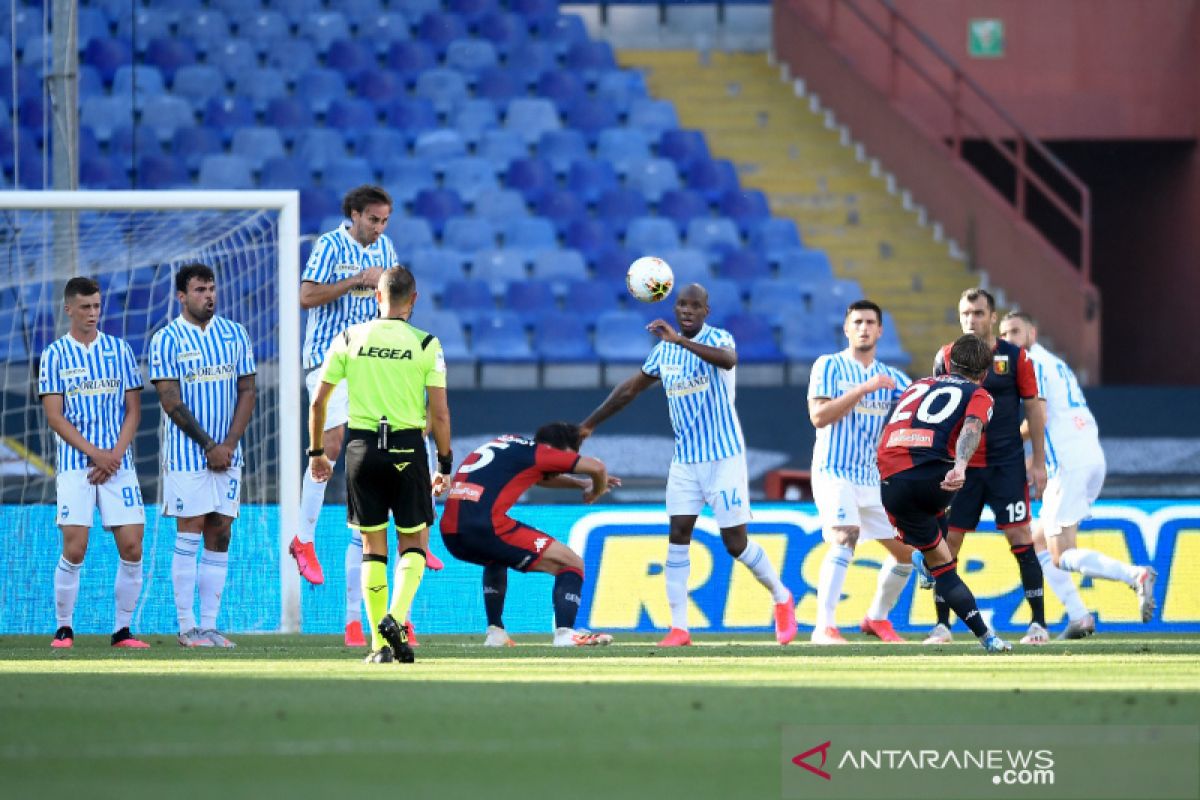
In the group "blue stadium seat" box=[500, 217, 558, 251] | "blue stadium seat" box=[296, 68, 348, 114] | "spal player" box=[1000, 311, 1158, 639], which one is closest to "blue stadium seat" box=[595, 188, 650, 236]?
"blue stadium seat" box=[500, 217, 558, 251]

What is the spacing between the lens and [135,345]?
13.0 meters

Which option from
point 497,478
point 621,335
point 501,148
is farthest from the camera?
point 501,148

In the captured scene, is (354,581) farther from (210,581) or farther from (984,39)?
(984,39)

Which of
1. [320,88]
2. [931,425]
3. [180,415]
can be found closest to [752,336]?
[320,88]

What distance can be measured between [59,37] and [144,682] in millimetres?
7297

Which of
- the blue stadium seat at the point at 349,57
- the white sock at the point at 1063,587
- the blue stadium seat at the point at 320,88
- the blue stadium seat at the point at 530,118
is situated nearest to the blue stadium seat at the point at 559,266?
the blue stadium seat at the point at 530,118

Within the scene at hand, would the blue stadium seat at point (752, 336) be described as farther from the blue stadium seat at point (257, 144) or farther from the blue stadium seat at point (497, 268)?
the blue stadium seat at point (257, 144)

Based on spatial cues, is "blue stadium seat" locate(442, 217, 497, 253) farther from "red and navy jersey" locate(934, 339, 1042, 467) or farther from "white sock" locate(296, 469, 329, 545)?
"red and navy jersey" locate(934, 339, 1042, 467)

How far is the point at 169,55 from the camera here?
690 inches

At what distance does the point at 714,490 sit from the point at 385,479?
233cm

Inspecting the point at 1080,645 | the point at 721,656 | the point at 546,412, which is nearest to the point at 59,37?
the point at 546,412

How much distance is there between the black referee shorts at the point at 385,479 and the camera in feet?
24.0

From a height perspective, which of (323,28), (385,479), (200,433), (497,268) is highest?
(323,28)

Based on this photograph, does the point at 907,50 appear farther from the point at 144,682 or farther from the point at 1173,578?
the point at 144,682
